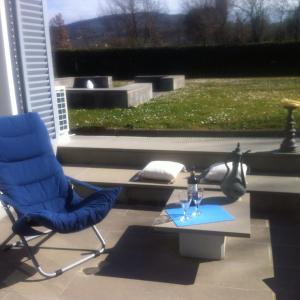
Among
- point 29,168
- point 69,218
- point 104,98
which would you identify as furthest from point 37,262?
point 104,98

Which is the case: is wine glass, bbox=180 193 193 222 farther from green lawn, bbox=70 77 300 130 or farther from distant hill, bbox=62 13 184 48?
distant hill, bbox=62 13 184 48

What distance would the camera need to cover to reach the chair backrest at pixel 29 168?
303 cm

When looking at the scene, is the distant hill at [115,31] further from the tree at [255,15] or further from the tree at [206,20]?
the tree at [255,15]

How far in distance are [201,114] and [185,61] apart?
450 inches

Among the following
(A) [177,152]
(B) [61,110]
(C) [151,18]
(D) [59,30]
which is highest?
(C) [151,18]

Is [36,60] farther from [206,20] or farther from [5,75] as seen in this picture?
[206,20]

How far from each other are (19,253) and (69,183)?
0.64 m

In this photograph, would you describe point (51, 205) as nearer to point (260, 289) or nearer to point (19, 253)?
point (19, 253)

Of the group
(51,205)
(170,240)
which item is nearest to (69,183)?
(51,205)

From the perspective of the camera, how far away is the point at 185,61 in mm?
17891

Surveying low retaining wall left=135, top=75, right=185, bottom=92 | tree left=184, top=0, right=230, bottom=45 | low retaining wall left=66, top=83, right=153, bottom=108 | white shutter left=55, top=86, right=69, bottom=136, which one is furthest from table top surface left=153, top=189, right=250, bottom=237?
tree left=184, top=0, right=230, bottom=45

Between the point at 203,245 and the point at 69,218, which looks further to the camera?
the point at 203,245

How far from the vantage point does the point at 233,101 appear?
27.3 ft

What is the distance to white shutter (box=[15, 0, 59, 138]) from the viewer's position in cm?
390
